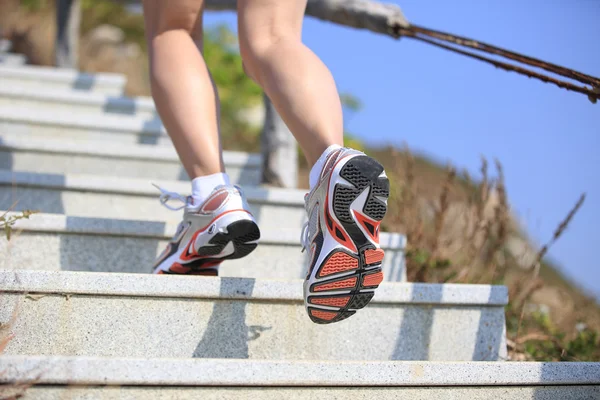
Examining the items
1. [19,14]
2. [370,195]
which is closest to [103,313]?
[370,195]

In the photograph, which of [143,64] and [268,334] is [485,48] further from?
[143,64]

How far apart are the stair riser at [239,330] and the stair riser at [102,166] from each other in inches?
62.8

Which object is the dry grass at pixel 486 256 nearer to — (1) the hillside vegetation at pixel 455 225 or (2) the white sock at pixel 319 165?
(1) the hillside vegetation at pixel 455 225

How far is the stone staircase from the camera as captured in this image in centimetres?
118

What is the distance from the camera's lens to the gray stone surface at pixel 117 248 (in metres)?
1.87

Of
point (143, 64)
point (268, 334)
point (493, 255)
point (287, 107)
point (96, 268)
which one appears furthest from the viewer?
point (143, 64)

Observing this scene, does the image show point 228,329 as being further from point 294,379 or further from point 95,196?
point 95,196

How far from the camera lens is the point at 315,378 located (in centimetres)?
123

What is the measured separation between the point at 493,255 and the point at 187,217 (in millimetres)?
1591

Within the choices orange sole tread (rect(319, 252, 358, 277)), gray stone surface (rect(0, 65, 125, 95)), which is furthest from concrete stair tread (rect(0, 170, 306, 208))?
gray stone surface (rect(0, 65, 125, 95))

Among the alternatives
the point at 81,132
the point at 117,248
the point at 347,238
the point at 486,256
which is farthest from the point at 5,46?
the point at 347,238

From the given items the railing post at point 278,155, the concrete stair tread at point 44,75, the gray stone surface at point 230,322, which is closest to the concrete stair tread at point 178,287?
the gray stone surface at point 230,322

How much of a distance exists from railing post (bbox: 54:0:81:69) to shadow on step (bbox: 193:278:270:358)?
13.5 ft

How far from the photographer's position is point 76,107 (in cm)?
399
